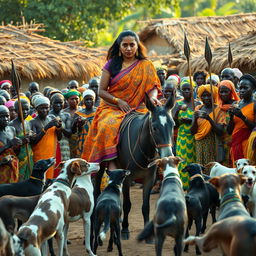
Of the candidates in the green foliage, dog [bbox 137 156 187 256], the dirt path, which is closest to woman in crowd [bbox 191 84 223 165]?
the dirt path

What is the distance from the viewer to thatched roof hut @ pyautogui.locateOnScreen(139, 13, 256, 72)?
90.9ft

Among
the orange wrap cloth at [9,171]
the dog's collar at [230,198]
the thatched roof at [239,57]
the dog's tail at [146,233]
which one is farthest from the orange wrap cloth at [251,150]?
the thatched roof at [239,57]

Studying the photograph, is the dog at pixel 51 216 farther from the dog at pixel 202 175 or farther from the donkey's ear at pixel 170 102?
the dog at pixel 202 175

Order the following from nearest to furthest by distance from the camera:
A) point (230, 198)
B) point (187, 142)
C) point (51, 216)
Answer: point (230, 198)
point (51, 216)
point (187, 142)

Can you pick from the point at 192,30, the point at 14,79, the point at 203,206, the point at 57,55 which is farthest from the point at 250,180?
the point at 192,30

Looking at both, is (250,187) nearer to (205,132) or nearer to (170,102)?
(170,102)

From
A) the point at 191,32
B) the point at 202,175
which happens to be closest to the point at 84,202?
the point at 202,175

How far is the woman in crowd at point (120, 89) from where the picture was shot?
986 centimetres

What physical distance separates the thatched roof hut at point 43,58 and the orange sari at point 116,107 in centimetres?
1061

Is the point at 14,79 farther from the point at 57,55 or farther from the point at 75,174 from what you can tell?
the point at 57,55

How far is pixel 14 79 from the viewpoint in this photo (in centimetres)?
1089

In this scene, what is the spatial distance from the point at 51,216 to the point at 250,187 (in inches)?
115

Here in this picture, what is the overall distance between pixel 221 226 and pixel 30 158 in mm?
5438

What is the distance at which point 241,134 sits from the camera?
1053 cm
